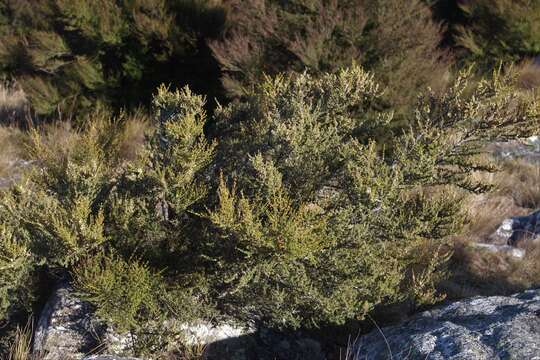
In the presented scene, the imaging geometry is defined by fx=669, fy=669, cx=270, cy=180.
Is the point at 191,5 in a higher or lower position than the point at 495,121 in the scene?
lower

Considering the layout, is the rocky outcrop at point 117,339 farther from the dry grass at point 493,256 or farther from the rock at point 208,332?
the dry grass at point 493,256

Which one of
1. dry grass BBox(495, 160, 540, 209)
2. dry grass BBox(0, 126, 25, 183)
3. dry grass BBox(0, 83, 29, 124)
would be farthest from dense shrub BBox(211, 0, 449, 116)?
dry grass BBox(0, 83, 29, 124)

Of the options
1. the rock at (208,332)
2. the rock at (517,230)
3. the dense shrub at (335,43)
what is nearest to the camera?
the rock at (208,332)

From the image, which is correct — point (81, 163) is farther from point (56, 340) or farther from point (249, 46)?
point (249, 46)

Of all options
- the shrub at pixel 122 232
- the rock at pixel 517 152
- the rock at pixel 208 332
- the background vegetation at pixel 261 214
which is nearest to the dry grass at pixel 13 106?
the background vegetation at pixel 261 214

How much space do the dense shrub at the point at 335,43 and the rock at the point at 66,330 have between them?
9.34 ft

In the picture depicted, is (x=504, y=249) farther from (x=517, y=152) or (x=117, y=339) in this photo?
(x=117, y=339)

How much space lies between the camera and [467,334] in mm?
3135

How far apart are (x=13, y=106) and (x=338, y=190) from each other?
5.46 m

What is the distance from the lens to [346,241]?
342 cm

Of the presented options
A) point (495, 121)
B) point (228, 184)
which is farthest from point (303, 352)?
point (495, 121)

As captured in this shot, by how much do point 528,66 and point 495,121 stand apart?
5.88 meters

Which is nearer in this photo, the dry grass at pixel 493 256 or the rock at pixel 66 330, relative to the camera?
the rock at pixel 66 330

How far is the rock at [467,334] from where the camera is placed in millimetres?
2986
